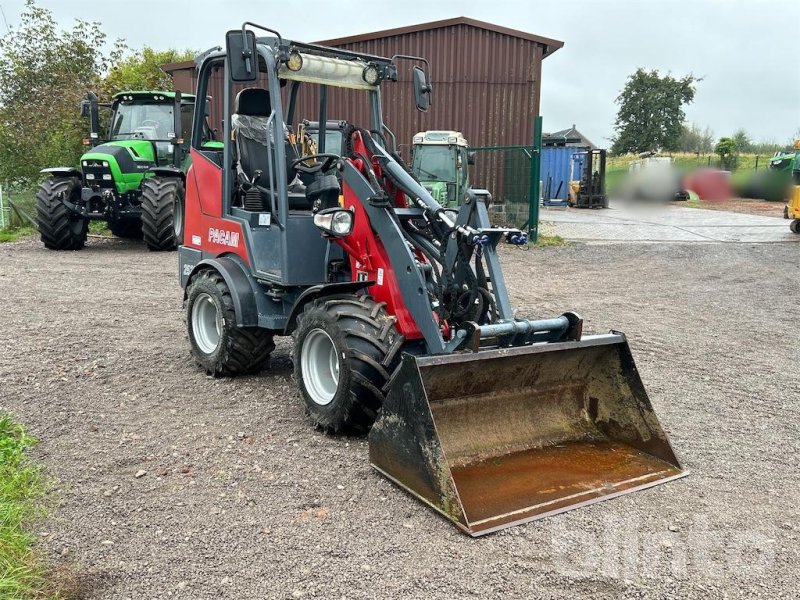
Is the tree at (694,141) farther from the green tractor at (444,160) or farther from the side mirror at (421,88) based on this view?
the green tractor at (444,160)

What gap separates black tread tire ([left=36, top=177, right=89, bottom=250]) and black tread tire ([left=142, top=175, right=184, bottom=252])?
1.47m

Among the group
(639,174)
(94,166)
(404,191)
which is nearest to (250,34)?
(404,191)

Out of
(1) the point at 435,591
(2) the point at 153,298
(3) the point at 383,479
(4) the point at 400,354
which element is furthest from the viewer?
(2) the point at 153,298

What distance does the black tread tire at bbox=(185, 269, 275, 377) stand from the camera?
5453 mm

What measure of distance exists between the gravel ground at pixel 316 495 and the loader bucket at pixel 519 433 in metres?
0.14

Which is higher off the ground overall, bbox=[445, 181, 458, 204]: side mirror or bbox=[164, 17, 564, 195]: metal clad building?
bbox=[164, 17, 564, 195]: metal clad building

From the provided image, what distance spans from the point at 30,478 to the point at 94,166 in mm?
10367

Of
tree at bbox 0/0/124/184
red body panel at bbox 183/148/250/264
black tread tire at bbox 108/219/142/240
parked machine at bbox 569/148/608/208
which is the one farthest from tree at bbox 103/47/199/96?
red body panel at bbox 183/148/250/264

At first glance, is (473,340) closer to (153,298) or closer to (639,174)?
(639,174)

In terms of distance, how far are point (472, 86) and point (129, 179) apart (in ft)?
30.7

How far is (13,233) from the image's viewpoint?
15781 millimetres

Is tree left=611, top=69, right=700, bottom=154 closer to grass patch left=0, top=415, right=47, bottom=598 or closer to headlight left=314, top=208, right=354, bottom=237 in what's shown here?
headlight left=314, top=208, right=354, bottom=237

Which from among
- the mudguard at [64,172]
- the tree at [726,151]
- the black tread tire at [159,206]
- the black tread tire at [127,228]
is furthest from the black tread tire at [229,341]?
the black tread tire at [127,228]

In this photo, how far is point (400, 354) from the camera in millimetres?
4309
